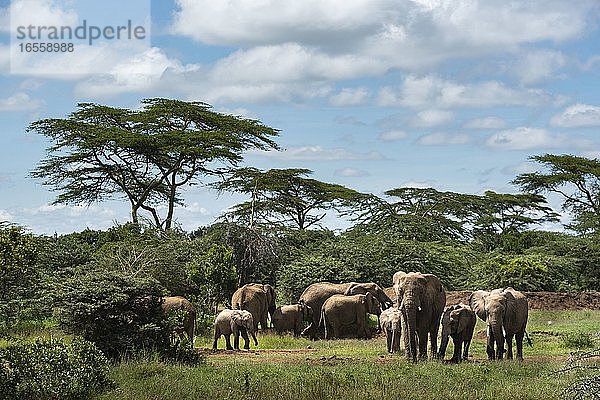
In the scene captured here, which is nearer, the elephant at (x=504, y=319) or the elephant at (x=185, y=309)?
the elephant at (x=504, y=319)

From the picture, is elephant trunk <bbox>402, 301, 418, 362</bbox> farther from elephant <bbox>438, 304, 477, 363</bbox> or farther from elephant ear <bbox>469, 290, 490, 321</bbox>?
elephant ear <bbox>469, 290, 490, 321</bbox>

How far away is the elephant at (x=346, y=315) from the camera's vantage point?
26.4 metres

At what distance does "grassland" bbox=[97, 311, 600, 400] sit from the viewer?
13945 millimetres

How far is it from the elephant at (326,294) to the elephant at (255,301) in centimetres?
135

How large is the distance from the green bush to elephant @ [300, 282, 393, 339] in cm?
1404

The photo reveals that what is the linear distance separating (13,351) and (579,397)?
329 inches

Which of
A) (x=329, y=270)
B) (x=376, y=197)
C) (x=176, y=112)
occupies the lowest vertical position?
(x=329, y=270)

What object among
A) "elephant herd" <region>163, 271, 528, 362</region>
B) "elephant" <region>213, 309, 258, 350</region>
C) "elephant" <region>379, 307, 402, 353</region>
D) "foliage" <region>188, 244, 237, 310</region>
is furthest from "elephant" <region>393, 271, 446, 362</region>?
"foliage" <region>188, 244, 237, 310</region>

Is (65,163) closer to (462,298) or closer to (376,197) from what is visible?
(376,197)

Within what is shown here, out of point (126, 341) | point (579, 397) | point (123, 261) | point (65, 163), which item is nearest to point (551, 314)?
point (123, 261)

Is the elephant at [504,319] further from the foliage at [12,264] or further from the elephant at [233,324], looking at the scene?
the foliage at [12,264]

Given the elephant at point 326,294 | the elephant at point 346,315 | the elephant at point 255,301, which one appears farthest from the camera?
the elephant at point 326,294

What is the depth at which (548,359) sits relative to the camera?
19188mm

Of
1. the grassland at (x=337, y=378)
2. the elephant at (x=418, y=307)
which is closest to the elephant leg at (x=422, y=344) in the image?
the elephant at (x=418, y=307)
